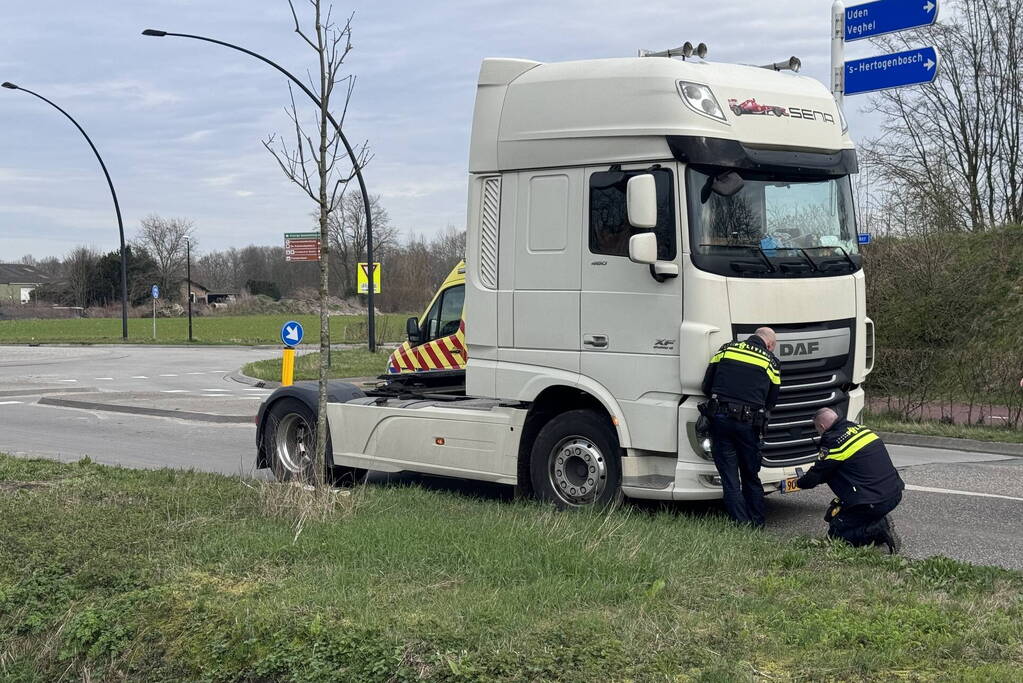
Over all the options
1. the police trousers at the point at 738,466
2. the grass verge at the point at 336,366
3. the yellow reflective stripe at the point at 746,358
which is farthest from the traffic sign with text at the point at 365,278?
the yellow reflective stripe at the point at 746,358

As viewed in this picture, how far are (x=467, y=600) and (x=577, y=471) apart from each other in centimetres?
293

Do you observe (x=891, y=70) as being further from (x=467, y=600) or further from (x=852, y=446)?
(x=467, y=600)

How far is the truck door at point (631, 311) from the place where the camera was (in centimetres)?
782

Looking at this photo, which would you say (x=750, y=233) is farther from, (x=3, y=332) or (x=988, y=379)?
(x=3, y=332)

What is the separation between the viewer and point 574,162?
8352 millimetres

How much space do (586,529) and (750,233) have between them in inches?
99.4

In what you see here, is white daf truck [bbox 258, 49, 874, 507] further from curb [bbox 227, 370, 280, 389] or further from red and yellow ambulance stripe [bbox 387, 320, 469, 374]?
curb [bbox 227, 370, 280, 389]

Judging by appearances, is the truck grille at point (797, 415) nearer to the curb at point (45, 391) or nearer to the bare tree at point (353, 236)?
the curb at point (45, 391)

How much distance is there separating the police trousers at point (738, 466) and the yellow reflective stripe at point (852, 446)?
562 millimetres

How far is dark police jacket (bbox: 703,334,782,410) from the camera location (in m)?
7.34

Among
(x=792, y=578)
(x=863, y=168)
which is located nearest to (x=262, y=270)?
(x=863, y=168)

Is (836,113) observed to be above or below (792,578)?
above

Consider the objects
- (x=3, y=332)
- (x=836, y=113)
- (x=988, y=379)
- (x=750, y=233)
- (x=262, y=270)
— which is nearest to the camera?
(x=750, y=233)

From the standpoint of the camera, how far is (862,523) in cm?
729
